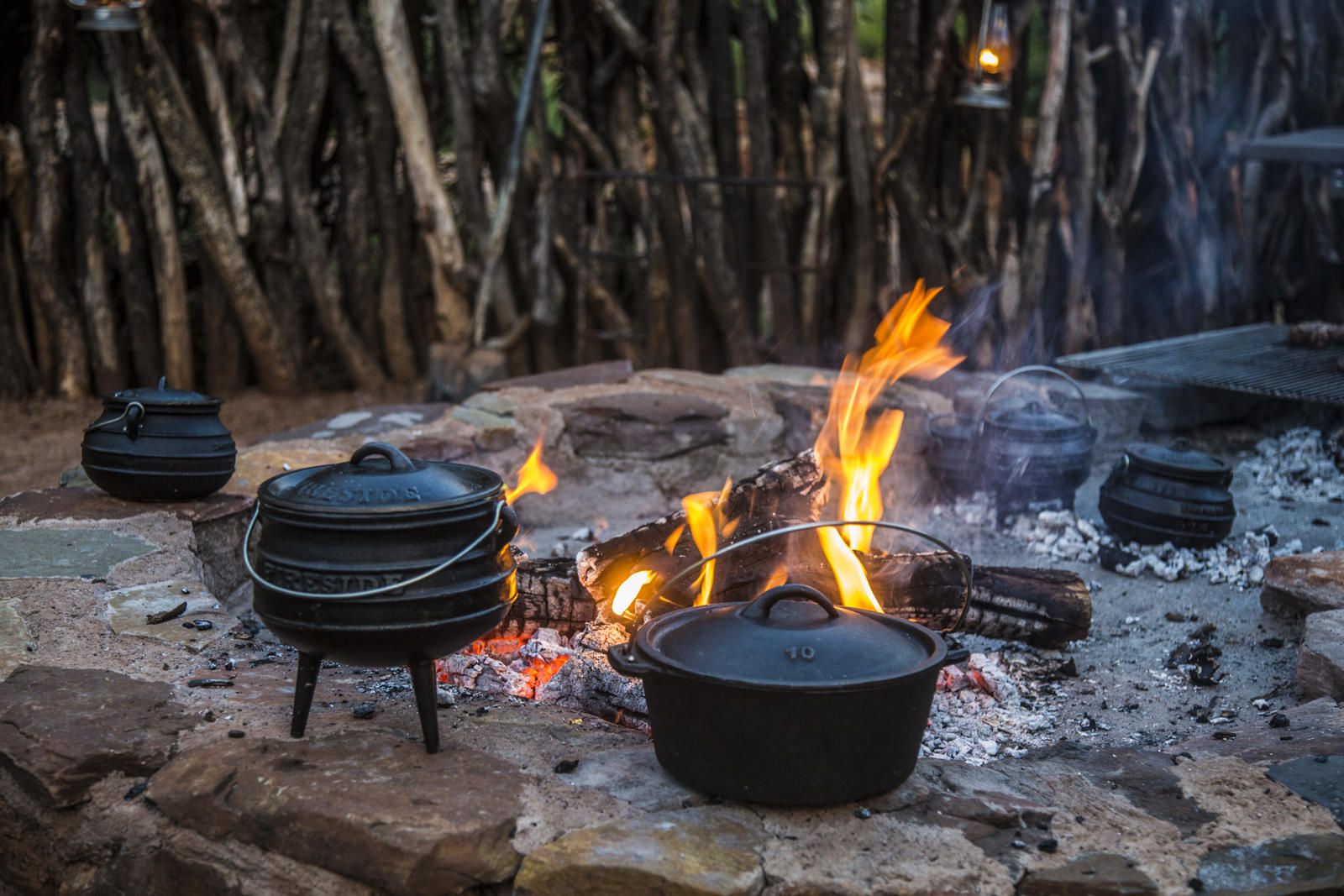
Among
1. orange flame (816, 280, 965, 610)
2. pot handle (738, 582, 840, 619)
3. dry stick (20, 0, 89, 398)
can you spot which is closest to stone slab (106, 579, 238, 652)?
pot handle (738, 582, 840, 619)

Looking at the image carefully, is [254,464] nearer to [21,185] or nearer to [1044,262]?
[21,185]

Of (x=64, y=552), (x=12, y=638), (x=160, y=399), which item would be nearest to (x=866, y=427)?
(x=160, y=399)

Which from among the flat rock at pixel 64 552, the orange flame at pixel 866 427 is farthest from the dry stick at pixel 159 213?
the orange flame at pixel 866 427

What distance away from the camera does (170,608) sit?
3.04 m

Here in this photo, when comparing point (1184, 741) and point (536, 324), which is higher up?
point (536, 324)

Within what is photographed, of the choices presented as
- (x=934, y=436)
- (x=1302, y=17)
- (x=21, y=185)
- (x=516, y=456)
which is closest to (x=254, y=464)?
(x=516, y=456)

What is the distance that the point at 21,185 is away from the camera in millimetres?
6582

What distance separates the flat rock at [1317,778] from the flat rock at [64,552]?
9.23ft

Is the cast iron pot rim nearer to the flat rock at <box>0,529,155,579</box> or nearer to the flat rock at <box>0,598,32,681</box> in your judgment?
the flat rock at <box>0,598,32,681</box>

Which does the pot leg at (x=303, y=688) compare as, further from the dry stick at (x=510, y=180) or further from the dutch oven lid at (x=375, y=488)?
the dry stick at (x=510, y=180)

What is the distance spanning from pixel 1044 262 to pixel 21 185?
553 cm

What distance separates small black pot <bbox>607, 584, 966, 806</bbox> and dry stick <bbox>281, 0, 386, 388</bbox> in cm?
480

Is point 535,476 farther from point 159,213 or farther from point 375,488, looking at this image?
point 159,213

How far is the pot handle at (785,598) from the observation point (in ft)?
Result: 7.53
